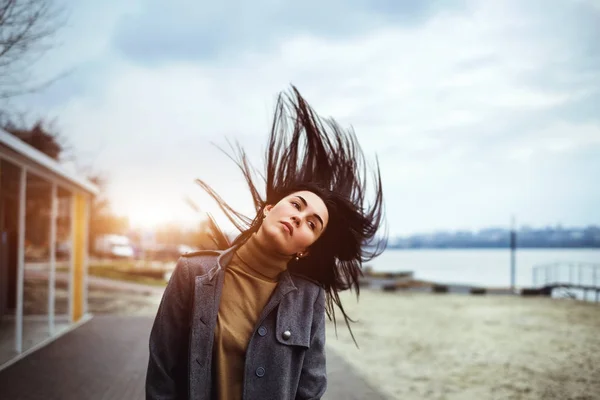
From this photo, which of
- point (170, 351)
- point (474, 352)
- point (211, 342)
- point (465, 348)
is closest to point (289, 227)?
point (211, 342)

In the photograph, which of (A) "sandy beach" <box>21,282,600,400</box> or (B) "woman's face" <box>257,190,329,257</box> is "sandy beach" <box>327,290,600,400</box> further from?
(B) "woman's face" <box>257,190,329,257</box>

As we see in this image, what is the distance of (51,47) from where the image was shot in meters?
7.92

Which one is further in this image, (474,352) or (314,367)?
A: (474,352)

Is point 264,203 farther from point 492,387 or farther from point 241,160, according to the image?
point 492,387

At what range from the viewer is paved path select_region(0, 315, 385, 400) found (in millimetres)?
6000

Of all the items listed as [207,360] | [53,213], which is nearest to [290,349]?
[207,360]

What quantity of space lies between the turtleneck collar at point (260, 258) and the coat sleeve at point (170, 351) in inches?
10.5

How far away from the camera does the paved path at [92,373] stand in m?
6.00

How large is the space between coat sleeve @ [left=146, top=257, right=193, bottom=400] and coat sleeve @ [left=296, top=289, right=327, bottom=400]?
480mm

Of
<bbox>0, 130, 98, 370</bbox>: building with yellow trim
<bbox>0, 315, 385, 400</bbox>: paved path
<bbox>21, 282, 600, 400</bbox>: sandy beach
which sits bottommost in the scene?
<bbox>21, 282, 600, 400</bbox>: sandy beach

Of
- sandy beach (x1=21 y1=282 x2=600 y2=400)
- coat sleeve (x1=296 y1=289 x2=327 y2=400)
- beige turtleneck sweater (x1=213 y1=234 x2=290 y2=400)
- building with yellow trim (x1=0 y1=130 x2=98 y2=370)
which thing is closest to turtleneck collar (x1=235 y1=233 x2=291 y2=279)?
beige turtleneck sweater (x1=213 y1=234 x2=290 y2=400)

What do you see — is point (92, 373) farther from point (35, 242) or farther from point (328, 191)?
point (328, 191)

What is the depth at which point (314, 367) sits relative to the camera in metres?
2.42

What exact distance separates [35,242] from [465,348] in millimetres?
7781
